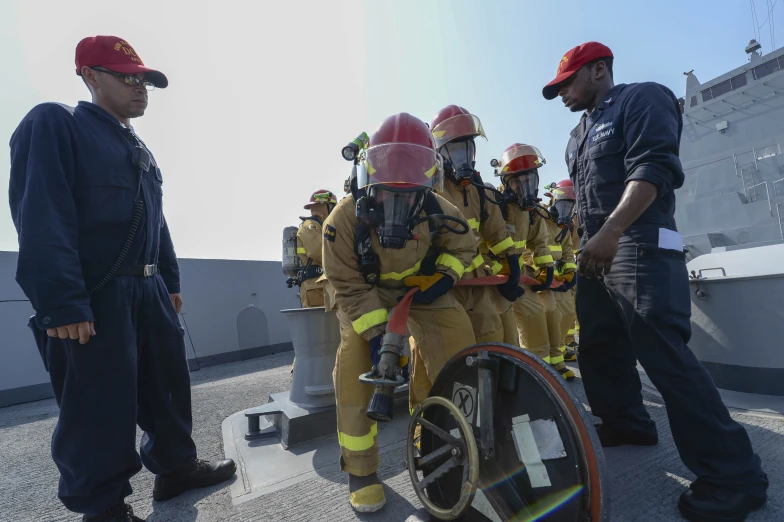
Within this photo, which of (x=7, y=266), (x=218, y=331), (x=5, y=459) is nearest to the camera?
(x=5, y=459)

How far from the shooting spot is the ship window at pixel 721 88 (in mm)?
10993

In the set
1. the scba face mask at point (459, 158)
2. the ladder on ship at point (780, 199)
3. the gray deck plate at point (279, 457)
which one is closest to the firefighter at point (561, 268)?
the scba face mask at point (459, 158)

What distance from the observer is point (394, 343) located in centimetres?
148

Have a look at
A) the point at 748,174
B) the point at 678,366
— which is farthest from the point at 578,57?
the point at 748,174

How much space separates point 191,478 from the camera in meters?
2.05

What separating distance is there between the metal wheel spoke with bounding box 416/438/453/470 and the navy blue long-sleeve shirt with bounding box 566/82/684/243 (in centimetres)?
125

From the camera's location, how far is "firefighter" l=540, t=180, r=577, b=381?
4.24 meters

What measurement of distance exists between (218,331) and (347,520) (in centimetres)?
606

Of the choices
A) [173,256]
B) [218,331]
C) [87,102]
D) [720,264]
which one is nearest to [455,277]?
[173,256]

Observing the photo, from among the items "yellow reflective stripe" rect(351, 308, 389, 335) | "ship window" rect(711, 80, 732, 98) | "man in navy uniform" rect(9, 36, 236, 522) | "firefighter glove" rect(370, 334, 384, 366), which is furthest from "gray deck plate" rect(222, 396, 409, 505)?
"ship window" rect(711, 80, 732, 98)

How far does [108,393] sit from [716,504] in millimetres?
2478

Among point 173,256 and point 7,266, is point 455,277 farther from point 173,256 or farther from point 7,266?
point 7,266

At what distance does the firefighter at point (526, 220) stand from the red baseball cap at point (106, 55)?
295cm

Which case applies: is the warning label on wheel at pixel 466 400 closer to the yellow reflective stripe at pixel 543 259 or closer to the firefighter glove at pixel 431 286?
the firefighter glove at pixel 431 286
